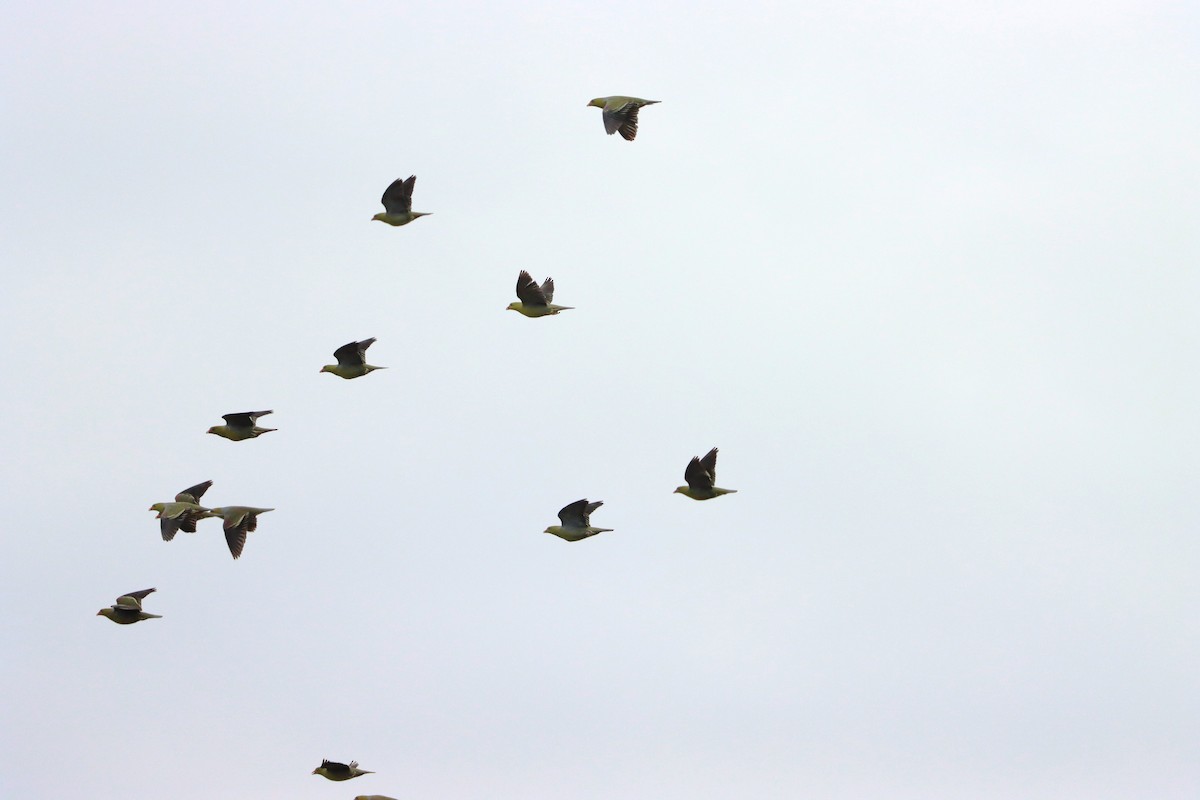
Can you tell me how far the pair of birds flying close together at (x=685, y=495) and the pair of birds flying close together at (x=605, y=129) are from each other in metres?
8.72

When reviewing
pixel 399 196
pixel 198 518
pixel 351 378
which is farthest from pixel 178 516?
pixel 399 196

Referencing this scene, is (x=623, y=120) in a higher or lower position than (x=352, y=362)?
higher

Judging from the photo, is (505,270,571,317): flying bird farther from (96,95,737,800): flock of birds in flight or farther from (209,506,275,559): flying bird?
(209,506,275,559): flying bird

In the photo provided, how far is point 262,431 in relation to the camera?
4603 centimetres

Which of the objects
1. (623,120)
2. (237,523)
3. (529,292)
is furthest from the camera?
(529,292)

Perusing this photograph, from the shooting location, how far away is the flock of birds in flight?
43.6m

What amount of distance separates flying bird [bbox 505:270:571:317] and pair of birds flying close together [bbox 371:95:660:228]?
3.42 m

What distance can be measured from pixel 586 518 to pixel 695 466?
12.6 feet

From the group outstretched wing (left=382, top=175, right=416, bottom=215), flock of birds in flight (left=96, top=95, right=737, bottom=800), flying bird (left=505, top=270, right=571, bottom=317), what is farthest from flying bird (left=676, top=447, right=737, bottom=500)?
outstretched wing (left=382, top=175, right=416, bottom=215)

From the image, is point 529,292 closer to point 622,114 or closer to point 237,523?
point 622,114

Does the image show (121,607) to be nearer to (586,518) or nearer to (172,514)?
(172,514)

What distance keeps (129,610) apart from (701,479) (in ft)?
51.6

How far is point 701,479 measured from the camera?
44.9 metres

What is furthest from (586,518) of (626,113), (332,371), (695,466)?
(626,113)
